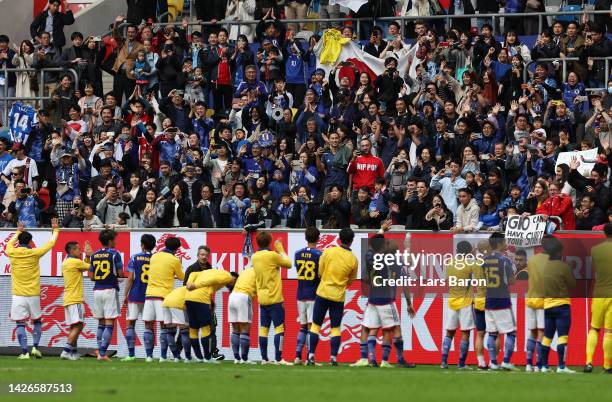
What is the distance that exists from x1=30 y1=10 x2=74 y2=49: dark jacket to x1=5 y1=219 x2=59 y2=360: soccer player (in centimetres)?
1041

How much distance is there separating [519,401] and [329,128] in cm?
1304

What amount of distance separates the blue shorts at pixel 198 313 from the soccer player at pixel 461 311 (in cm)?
369

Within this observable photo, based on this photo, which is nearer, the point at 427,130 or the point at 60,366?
the point at 60,366

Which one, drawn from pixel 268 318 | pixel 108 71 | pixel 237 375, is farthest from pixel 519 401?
pixel 108 71

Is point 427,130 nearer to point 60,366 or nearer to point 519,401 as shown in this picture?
point 60,366

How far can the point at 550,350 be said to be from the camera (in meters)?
24.0

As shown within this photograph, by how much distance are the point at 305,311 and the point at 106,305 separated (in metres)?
3.26

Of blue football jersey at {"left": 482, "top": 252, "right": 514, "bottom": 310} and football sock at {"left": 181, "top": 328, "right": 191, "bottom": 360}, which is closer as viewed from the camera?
blue football jersey at {"left": 482, "top": 252, "right": 514, "bottom": 310}

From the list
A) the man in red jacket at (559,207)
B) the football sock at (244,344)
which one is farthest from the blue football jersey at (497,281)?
the football sock at (244,344)

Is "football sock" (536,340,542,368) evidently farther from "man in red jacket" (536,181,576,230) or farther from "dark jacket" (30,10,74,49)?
"dark jacket" (30,10,74,49)

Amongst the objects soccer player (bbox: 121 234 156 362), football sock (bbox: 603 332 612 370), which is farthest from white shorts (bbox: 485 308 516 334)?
soccer player (bbox: 121 234 156 362)

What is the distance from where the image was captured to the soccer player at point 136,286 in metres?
23.6

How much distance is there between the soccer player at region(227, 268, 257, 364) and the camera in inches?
890

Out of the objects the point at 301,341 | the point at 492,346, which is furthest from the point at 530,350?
the point at 301,341
